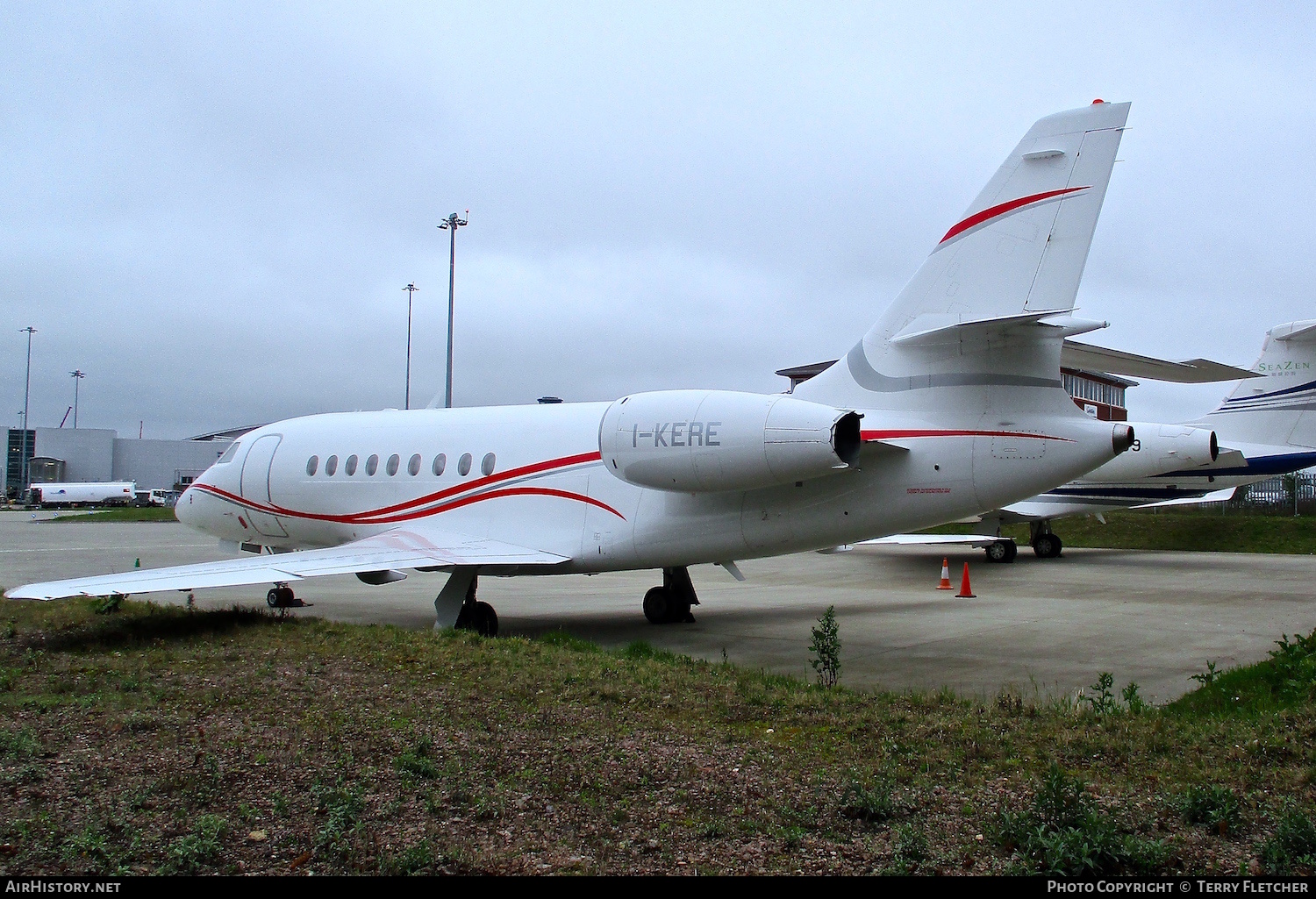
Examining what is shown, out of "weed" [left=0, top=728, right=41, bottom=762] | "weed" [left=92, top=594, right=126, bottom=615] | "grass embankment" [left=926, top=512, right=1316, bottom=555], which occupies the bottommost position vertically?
"weed" [left=0, top=728, right=41, bottom=762]

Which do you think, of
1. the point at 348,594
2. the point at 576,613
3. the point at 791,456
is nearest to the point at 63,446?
the point at 348,594

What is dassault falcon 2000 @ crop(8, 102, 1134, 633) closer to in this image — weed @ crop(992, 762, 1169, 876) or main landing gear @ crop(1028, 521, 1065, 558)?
weed @ crop(992, 762, 1169, 876)

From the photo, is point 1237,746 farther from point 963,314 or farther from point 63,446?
point 63,446

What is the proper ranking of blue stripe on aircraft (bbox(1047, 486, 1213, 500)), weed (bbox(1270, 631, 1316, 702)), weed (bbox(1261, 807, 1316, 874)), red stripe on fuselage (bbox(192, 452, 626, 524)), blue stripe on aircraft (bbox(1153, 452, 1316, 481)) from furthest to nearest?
blue stripe on aircraft (bbox(1047, 486, 1213, 500))
blue stripe on aircraft (bbox(1153, 452, 1316, 481))
red stripe on fuselage (bbox(192, 452, 626, 524))
weed (bbox(1270, 631, 1316, 702))
weed (bbox(1261, 807, 1316, 874))

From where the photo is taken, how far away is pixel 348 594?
56.3 feet

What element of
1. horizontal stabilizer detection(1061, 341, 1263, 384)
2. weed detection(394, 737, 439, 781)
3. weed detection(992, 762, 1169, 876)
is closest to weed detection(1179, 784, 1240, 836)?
weed detection(992, 762, 1169, 876)

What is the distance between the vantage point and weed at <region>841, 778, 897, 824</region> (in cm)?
402

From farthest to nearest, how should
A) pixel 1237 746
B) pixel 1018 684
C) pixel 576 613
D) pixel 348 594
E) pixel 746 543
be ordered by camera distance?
pixel 348 594 < pixel 576 613 < pixel 746 543 < pixel 1018 684 < pixel 1237 746

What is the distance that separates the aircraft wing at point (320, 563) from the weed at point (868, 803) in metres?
6.50

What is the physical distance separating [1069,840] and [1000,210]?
7.06 meters

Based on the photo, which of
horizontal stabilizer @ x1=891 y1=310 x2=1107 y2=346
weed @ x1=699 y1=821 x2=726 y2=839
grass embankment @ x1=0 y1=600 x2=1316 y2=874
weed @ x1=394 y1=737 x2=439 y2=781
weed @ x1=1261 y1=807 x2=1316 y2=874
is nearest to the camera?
weed @ x1=1261 y1=807 x2=1316 y2=874

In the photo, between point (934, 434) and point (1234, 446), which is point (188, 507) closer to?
point (934, 434)

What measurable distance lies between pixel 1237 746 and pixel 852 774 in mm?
2312

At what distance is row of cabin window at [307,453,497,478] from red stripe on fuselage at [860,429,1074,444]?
5186 mm
